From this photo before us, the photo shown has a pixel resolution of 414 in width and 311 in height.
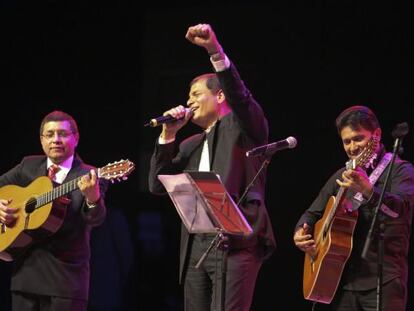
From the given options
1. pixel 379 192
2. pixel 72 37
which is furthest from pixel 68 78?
pixel 379 192

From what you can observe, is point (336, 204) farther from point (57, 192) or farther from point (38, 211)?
point (38, 211)

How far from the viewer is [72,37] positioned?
6.44 m

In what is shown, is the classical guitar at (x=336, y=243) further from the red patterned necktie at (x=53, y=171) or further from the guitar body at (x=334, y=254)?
the red patterned necktie at (x=53, y=171)

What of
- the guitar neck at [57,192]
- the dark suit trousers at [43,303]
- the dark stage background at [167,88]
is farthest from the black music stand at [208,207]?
the dark stage background at [167,88]

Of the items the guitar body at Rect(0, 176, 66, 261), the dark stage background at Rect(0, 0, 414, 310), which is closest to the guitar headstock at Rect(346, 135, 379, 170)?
the dark stage background at Rect(0, 0, 414, 310)

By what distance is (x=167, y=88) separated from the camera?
6012 mm

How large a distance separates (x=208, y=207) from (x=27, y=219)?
1731 millimetres

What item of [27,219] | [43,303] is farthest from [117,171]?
[43,303]

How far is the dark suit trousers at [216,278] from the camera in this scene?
362cm

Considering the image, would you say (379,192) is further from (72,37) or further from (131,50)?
(72,37)

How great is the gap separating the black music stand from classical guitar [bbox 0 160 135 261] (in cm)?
104

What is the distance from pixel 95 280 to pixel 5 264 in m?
0.87

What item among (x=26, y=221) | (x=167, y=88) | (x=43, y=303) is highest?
(x=167, y=88)

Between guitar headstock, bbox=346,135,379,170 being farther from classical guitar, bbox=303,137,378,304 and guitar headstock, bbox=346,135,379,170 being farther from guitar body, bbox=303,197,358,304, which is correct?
guitar body, bbox=303,197,358,304
